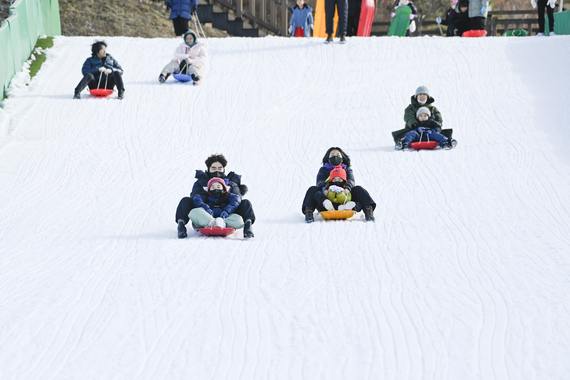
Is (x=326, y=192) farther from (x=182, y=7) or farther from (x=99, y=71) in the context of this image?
(x=182, y=7)

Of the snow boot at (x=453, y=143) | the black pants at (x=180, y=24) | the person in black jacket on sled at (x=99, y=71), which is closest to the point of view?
the snow boot at (x=453, y=143)

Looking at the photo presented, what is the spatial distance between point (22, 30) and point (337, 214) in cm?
879

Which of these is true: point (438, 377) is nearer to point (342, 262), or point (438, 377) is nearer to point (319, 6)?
point (342, 262)

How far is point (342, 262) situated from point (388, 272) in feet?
1.20

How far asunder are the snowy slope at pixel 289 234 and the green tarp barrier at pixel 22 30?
489mm

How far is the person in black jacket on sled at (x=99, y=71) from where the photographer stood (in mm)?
11133

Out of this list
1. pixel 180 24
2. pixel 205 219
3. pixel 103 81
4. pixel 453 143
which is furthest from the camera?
pixel 180 24

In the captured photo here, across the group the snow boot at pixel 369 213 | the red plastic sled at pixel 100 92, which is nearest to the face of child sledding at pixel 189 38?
the red plastic sled at pixel 100 92

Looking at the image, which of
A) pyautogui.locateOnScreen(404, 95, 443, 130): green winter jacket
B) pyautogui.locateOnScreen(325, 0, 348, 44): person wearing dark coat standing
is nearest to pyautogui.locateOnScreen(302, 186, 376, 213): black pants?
pyautogui.locateOnScreen(404, 95, 443, 130): green winter jacket

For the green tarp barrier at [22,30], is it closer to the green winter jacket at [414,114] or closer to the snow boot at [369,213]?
the green winter jacket at [414,114]

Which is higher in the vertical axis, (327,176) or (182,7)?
(182,7)

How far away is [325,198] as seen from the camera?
616cm

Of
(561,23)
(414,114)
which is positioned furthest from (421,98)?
(561,23)

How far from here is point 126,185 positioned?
7855mm
